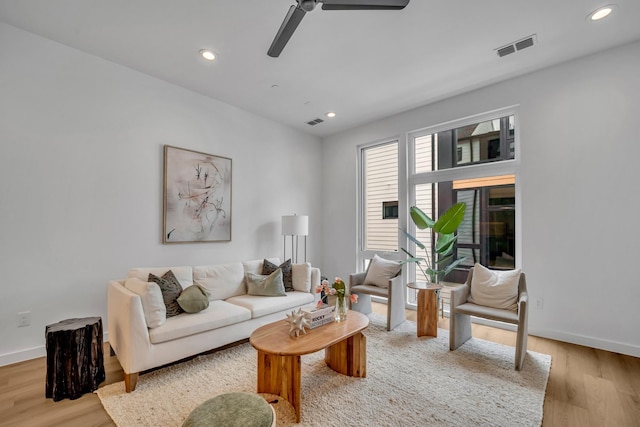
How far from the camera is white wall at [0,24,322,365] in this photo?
107 inches

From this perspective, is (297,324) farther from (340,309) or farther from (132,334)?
(132,334)

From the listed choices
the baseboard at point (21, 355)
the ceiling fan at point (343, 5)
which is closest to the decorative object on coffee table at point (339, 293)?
the ceiling fan at point (343, 5)

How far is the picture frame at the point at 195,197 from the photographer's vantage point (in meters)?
3.67

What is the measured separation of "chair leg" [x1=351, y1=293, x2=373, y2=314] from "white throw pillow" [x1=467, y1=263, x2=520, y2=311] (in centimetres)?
135

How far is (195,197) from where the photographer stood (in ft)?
12.8

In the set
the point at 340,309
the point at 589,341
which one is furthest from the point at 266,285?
the point at 589,341

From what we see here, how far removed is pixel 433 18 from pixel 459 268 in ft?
10.2

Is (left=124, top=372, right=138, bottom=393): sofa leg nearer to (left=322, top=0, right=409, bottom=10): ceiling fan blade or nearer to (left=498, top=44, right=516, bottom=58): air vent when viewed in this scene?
(left=322, top=0, right=409, bottom=10): ceiling fan blade

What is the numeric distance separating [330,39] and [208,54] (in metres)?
1.31

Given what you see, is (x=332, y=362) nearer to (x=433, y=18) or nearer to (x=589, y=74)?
(x=433, y=18)

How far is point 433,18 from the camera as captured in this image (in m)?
2.57

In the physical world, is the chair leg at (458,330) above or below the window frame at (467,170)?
below

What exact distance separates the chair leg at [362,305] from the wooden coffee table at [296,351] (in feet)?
4.23

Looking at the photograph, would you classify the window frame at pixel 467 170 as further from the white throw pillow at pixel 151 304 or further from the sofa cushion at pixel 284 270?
the white throw pillow at pixel 151 304
